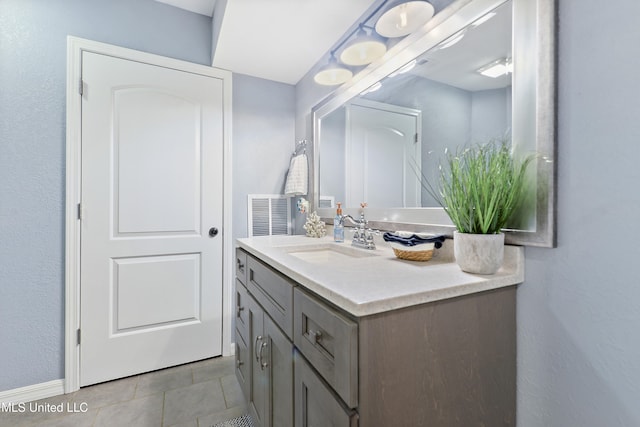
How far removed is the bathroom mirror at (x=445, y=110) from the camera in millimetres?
771

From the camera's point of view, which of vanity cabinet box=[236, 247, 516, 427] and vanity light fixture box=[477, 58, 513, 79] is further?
vanity light fixture box=[477, 58, 513, 79]

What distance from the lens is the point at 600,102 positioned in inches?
26.5

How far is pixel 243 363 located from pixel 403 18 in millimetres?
1728

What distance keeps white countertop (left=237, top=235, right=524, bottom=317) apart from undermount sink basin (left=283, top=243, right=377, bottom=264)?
0.30 meters

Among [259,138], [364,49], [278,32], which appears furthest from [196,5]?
[364,49]

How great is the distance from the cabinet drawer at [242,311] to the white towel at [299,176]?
0.80 metres

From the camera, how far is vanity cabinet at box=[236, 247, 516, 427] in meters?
0.59

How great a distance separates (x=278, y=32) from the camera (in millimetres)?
1660

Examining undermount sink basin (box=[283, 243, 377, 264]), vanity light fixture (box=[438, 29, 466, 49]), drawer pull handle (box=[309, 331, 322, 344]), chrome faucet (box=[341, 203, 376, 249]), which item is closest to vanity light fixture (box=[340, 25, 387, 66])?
vanity light fixture (box=[438, 29, 466, 49])

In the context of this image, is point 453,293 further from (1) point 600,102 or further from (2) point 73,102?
(2) point 73,102

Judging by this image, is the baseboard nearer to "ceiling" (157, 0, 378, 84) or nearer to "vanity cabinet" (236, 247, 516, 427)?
"vanity cabinet" (236, 247, 516, 427)

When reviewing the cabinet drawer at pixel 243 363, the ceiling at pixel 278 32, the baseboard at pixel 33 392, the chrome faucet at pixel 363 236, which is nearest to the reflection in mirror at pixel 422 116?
the chrome faucet at pixel 363 236

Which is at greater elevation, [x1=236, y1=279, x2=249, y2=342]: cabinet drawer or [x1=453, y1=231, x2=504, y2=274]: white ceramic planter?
[x1=453, y1=231, x2=504, y2=274]: white ceramic planter

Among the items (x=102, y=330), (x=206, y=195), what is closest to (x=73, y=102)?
(x=206, y=195)
